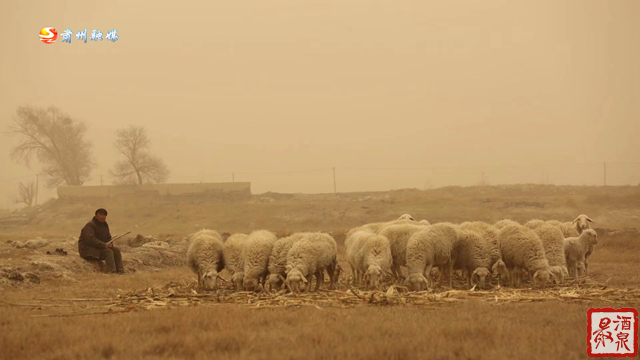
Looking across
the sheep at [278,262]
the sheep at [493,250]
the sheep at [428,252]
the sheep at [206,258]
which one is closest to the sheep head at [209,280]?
the sheep at [206,258]

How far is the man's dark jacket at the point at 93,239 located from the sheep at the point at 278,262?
Result: 5771 millimetres

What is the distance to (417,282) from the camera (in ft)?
35.0

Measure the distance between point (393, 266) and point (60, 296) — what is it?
722 cm

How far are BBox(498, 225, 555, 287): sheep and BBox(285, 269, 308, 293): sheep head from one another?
4.84 meters

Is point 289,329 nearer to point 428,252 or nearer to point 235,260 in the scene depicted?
point 235,260

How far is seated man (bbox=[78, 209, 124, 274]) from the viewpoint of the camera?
1452 centimetres

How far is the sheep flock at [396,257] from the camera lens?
10820 mm

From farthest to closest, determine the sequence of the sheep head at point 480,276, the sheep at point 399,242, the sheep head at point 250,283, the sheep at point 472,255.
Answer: the sheep at point 399,242 < the sheep at point 472,255 < the sheep head at point 480,276 < the sheep head at point 250,283

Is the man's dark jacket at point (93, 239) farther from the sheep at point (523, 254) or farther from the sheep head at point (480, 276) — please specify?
the sheep at point (523, 254)

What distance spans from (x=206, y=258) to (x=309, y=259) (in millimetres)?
2531

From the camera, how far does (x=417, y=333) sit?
639 centimetres

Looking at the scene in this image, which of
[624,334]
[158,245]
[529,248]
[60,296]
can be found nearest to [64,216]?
[158,245]

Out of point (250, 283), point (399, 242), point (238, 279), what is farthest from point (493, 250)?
point (238, 279)

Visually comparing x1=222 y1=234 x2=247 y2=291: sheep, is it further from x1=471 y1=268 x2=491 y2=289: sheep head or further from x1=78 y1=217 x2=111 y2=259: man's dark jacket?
x1=471 y1=268 x2=491 y2=289: sheep head
